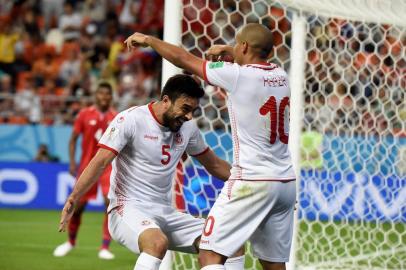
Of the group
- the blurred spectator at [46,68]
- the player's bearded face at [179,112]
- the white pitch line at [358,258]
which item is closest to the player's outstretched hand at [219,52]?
the player's bearded face at [179,112]

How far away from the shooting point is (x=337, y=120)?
9.59m

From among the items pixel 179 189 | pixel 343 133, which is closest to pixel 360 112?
pixel 343 133

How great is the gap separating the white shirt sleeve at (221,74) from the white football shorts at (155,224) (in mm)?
1074

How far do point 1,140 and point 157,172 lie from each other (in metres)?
8.95

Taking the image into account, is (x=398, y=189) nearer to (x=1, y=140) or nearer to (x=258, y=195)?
(x=258, y=195)

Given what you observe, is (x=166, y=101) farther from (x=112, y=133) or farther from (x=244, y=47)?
(x=244, y=47)

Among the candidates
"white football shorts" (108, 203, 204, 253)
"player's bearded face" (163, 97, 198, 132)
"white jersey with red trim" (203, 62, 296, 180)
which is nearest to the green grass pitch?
"white football shorts" (108, 203, 204, 253)

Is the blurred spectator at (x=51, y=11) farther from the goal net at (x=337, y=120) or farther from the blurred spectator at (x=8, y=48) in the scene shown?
the goal net at (x=337, y=120)

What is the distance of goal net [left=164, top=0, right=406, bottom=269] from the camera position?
7781mm

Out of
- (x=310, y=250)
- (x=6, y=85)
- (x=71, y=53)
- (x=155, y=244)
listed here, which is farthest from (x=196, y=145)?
(x=71, y=53)

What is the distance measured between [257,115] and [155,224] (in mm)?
1027

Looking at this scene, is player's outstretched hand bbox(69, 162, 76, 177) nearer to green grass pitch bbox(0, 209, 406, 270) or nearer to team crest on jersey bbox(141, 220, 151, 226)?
green grass pitch bbox(0, 209, 406, 270)

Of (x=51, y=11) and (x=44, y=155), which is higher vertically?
(x=51, y=11)

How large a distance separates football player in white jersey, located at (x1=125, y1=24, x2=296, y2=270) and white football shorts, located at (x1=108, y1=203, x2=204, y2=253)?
0.54 meters
